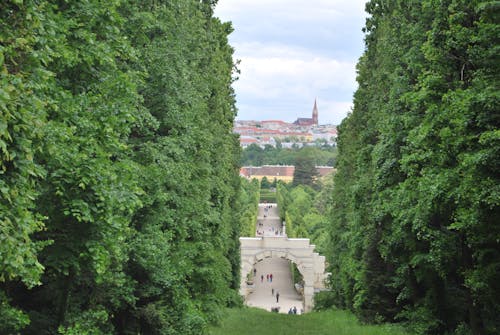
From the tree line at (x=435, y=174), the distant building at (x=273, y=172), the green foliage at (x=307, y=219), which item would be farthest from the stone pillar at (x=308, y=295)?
the distant building at (x=273, y=172)

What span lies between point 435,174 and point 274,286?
1863 inches

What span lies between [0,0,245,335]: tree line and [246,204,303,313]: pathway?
27.7 meters

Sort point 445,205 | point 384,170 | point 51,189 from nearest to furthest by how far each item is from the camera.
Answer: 1. point 51,189
2. point 445,205
3. point 384,170

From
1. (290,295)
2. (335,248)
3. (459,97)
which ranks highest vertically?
(459,97)

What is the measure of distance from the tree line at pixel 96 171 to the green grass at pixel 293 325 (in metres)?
3.85

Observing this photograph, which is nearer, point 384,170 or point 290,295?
point 384,170

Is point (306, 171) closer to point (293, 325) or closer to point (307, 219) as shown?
point (307, 219)

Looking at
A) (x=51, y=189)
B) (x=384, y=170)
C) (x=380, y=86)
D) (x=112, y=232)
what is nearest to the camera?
(x=51, y=189)

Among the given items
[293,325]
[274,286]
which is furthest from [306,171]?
[293,325]

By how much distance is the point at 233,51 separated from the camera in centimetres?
3916

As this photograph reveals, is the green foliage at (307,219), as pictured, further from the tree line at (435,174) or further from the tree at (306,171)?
the tree at (306,171)

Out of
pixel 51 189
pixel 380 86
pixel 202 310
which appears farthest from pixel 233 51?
pixel 51 189

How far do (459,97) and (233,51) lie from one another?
84.8 ft

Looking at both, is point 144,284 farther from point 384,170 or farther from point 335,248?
point 335,248
